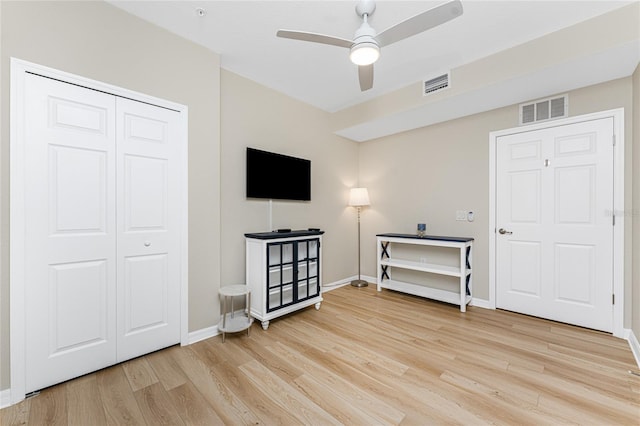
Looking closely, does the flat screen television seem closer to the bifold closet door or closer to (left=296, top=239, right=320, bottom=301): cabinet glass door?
(left=296, top=239, right=320, bottom=301): cabinet glass door

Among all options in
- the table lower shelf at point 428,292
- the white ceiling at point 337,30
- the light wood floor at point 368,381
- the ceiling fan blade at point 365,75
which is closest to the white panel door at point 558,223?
the light wood floor at point 368,381

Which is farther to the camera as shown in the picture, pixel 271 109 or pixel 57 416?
pixel 271 109

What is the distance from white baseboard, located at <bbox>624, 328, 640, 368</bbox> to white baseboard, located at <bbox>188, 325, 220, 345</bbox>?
366 cm

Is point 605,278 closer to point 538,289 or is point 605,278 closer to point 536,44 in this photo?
point 538,289

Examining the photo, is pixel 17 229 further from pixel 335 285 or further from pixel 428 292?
pixel 428 292

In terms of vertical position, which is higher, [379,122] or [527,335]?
[379,122]

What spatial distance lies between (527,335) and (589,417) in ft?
3.74

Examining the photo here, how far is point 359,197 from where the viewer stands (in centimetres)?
431

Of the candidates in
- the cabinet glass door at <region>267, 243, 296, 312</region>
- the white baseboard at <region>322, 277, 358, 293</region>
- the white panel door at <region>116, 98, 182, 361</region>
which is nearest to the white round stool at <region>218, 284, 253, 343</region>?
the cabinet glass door at <region>267, 243, 296, 312</region>

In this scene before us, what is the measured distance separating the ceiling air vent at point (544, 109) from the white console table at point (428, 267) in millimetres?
1575

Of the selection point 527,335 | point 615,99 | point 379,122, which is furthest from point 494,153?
point 527,335

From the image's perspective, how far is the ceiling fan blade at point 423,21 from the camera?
150 cm

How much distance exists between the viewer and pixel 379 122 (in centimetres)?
370

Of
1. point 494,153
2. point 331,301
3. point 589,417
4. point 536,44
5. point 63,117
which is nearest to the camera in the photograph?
point 589,417
